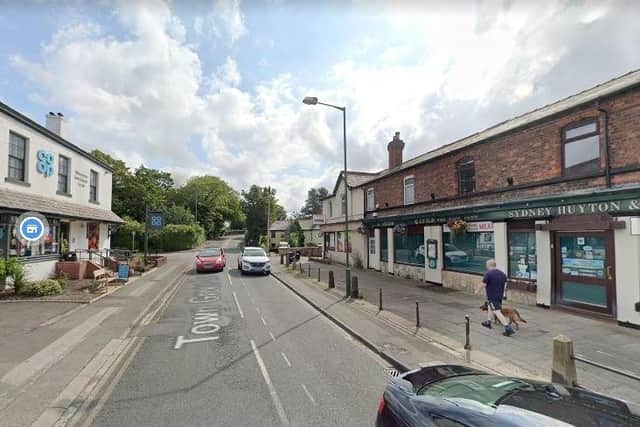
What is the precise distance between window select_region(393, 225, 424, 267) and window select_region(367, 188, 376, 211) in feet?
12.0

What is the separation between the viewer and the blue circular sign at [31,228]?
862 centimetres

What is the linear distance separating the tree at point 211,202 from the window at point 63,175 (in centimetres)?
4873

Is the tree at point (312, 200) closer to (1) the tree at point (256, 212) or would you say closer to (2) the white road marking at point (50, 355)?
(1) the tree at point (256, 212)

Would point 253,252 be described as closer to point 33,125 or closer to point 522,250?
point 33,125

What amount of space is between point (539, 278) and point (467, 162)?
588cm

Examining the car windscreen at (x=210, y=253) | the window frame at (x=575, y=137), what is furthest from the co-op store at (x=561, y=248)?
the car windscreen at (x=210, y=253)

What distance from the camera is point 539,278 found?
11078 millimetres

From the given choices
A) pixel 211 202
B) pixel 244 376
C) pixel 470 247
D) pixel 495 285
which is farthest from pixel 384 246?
pixel 211 202

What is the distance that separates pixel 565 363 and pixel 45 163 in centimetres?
1949

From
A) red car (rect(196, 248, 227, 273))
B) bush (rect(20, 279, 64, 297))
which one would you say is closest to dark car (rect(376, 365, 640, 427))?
bush (rect(20, 279, 64, 297))

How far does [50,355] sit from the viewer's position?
6715 millimetres

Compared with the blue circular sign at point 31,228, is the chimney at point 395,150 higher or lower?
higher

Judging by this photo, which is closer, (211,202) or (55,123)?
(55,123)

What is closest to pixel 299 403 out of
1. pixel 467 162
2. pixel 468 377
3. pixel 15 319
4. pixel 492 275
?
pixel 468 377
